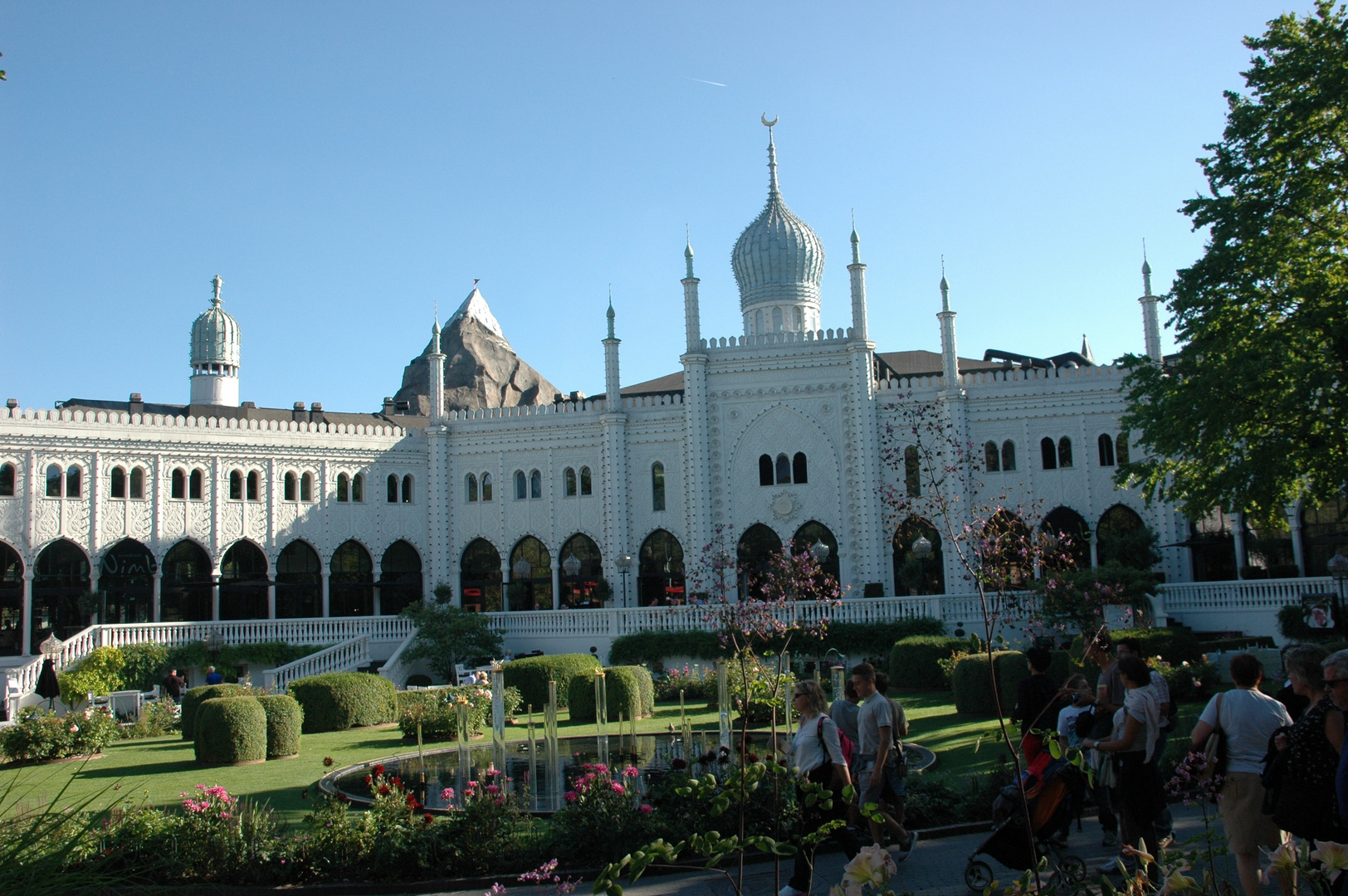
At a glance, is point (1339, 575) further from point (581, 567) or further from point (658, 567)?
point (581, 567)

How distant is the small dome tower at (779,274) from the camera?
44188mm

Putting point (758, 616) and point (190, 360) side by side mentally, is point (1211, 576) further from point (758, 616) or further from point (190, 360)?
point (190, 360)

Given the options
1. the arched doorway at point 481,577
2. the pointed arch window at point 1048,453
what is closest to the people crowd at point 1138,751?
the pointed arch window at point 1048,453

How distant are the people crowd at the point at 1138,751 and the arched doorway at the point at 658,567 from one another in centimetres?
2954

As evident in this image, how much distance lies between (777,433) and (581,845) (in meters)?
30.1

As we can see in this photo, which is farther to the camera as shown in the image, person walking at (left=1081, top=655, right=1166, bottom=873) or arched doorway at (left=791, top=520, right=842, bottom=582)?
arched doorway at (left=791, top=520, right=842, bottom=582)

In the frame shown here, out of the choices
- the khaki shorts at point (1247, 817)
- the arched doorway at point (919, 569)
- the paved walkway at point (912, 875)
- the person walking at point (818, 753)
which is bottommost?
the paved walkway at point (912, 875)

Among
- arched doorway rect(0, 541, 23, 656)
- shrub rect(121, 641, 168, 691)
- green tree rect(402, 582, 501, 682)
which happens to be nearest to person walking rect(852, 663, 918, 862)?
green tree rect(402, 582, 501, 682)

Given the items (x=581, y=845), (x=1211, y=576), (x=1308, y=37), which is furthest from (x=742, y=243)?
(x=581, y=845)

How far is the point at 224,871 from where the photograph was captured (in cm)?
1084

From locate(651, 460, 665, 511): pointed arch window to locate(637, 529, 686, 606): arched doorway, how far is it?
0.96m

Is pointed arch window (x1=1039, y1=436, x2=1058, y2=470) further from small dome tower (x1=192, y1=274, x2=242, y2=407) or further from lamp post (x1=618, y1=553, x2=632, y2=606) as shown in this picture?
small dome tower (x1=192, y1=274, x2=242, y2=407)

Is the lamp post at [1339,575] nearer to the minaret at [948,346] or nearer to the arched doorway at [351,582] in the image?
the minaret at [948,346]

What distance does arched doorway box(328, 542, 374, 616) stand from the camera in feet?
138
